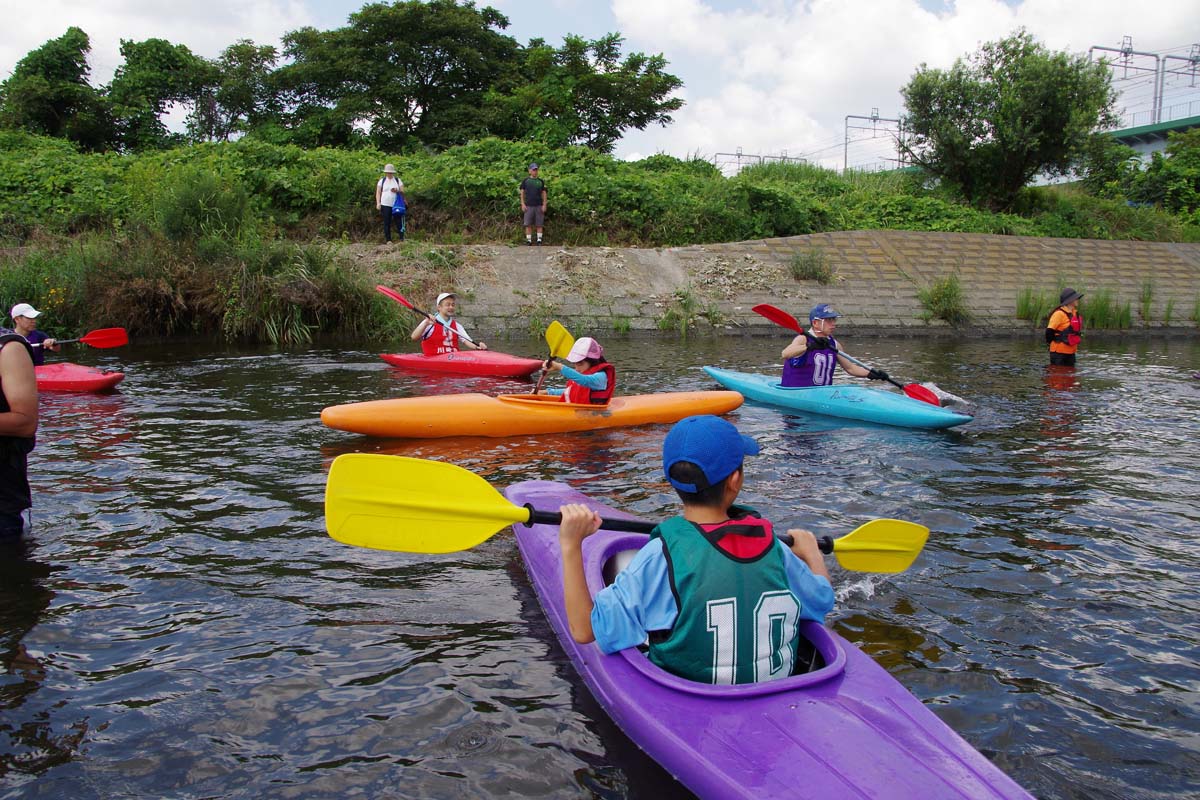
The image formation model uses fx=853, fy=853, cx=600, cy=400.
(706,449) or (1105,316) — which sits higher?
(1105,316)

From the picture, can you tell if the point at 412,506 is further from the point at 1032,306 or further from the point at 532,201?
the point at 1032,306

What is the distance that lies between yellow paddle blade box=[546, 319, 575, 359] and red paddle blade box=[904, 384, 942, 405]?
3.04 metres

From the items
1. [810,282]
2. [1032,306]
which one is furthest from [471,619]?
[1032,306]

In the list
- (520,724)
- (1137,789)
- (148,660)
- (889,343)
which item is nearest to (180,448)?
(148,660)

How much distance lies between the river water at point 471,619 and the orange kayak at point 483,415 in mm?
170

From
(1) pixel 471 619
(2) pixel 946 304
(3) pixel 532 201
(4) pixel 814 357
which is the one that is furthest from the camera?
(3) pixel 532 201

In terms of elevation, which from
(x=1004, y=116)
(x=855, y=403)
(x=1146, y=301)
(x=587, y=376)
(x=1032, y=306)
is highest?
(x=1004, y=116)

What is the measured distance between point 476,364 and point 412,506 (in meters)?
6.62

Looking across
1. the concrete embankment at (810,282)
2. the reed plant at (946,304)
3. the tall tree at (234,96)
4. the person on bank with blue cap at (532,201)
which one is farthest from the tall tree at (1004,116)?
the tall tree at (234,96)

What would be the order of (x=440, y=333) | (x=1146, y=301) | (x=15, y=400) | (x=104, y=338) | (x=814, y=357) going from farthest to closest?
(x=1146, y=301) → (x=440, y=333) → (x=104, y=338) → (x=814, y=357) → (x=15, y=400)

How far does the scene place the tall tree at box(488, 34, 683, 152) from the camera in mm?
22953

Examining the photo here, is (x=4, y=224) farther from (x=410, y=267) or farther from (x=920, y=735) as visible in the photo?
(x=920, y=735)

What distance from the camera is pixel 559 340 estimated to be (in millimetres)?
7762

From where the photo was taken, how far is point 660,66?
961 inches
